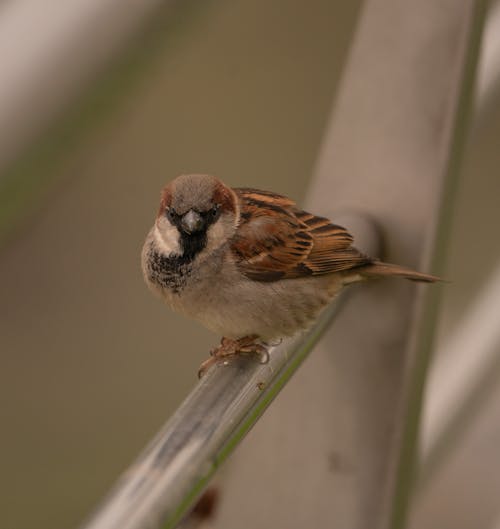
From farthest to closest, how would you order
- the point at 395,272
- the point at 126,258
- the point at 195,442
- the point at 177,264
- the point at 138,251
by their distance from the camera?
the point at 126,258
the point at 138,251
the point at 177,264
the point at 395,272
the point at 195,442

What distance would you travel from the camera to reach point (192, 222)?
35.6 inches

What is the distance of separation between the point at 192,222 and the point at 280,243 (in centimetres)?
14

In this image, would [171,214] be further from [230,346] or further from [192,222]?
[230,346]

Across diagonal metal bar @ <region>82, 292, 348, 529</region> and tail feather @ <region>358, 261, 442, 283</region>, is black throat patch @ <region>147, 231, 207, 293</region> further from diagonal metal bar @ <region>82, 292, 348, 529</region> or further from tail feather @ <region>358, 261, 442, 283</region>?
diagonal metal bar @ <region>82, 292, 348, 529</region>

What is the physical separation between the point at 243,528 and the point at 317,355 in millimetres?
174

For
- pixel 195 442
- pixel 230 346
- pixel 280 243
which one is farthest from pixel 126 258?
pixel 195 442

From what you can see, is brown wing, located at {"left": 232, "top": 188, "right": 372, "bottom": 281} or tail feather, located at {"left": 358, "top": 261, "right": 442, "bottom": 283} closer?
tail feather, located at {"left": 358, "top": 261, "right": 442, "bottom": 283}

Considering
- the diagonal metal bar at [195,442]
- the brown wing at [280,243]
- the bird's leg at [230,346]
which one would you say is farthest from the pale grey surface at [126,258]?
the diagonal metal bar at [195,442]

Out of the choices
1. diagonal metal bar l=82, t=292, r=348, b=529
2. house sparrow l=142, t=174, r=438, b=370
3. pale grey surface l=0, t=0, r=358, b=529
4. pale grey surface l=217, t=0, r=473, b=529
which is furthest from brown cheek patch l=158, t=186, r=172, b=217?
pale grey surface l=0, t=0, r=358, b=529

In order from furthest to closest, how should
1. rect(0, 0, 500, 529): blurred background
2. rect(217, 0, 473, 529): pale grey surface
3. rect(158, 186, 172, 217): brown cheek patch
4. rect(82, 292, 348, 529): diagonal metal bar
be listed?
1. rect(0, 0, 500, 529): blurred background
2. rect(158, 186, 172, 217): brown cheek patch
3. rect(217, 0, 473, 529): pale grey surface
4. rect(82, 292, 348, 529): diagonal metal bar

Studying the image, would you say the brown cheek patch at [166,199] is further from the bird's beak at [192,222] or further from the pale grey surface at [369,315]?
the pale grey surface at [369,315]

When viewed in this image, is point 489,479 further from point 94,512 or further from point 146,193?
point 146,193

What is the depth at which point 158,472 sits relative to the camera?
0.39 metres

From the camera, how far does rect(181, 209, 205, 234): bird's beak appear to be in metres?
0.90
